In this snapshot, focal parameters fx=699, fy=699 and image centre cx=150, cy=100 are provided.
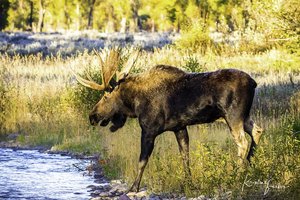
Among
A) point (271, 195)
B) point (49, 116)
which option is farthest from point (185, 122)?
point (49, 116)

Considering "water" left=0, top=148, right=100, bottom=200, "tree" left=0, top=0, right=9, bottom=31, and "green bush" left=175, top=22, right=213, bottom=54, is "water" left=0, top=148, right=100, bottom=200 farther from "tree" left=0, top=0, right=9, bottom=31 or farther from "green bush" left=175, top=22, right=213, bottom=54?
"tree" left=0, top=0, right=9, bottom=31

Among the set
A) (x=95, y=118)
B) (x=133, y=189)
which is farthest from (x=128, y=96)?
(x=133, y=189)

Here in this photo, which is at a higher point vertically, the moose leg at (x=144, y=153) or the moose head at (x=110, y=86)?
the moose head at (x=110, y=86)

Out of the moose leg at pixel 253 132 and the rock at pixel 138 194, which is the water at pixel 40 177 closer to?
the rock at pixel 138 194

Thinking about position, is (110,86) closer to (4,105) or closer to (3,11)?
(4,105)

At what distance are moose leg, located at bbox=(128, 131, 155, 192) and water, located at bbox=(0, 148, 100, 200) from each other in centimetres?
81

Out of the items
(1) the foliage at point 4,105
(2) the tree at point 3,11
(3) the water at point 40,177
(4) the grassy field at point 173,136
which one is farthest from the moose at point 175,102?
(2) the tree at point 3,11

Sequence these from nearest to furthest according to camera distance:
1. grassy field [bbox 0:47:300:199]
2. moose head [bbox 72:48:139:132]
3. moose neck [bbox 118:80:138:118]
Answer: grassy field [bbox 0:47:300:199] < moose neck [bbox 118:80:138:118] < moose head [bbox 72:48:139:132]

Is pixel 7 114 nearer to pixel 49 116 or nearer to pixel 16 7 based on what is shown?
pixel 49 116

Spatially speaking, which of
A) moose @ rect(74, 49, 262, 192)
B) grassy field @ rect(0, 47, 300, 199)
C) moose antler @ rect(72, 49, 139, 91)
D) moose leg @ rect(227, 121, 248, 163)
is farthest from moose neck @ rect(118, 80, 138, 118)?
moose leg @ rect(227, 121, 248, 163)

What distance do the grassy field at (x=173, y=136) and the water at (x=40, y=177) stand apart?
2.38 ft

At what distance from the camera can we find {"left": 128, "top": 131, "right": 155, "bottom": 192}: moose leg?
10141mm

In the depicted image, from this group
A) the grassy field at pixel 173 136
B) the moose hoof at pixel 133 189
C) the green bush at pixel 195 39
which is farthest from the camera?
the green bush at pixel 195 39

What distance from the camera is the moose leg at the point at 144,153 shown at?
10.1 meters
